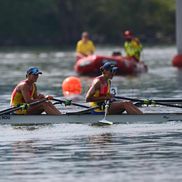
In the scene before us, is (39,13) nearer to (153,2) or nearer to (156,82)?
(153,2)

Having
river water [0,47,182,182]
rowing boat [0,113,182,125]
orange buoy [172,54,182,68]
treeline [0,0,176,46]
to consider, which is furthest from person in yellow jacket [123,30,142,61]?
treeline [0,0,176,46]

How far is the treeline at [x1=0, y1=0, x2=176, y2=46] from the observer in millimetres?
108000

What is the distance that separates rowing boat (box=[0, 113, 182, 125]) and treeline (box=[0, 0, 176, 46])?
7996 cm

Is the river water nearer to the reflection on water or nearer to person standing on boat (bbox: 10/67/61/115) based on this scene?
the reflection on water

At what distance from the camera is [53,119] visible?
2594 cm

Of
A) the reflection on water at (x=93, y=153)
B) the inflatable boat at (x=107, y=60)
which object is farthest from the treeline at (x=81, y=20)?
the reflection on water at (x=93, y=153)

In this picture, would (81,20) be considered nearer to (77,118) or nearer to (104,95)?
(104,95)

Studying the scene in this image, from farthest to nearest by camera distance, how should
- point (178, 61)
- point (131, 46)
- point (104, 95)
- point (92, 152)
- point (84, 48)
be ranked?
point (178, 61), point (84, 48), point (131, 46), point (104, 95), point (92, 152)

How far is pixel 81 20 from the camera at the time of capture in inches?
4274

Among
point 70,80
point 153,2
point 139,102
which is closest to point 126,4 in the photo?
point 153,2

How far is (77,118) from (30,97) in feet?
4.20

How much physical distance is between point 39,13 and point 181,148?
289 feet

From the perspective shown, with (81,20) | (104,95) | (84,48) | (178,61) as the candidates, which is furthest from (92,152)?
(81,20)

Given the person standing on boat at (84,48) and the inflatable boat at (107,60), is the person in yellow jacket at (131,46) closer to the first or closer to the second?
the inflatable boat at (107,60)
